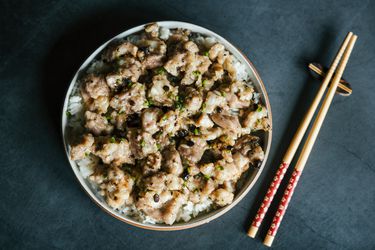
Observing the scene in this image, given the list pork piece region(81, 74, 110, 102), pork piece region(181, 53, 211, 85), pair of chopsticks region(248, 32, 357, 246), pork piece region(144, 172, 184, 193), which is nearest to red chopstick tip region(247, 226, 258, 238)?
pair of chopsticks region(248, 32, 357, 246)

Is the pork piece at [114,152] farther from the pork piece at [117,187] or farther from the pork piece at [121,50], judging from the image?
the pork piece at [121,50]

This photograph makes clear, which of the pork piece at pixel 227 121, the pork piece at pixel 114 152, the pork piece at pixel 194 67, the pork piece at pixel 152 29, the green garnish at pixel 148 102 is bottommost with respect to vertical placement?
the pork piece at pixel 114 152

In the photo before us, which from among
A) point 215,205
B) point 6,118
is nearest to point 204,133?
point 215,205

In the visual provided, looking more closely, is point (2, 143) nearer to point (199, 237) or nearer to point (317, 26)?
point (199, 237)

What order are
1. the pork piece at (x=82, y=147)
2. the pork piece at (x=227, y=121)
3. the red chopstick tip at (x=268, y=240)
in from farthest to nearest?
1. the red chopstick tip at (x=268, y=240)
2. the pork piece at (x=227, y=121)
3. the pork piece at (x=82, y=147)

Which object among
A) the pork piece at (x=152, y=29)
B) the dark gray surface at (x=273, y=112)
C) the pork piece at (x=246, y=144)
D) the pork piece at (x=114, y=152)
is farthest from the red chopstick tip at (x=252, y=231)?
the pork piece at (x=152, y=29)

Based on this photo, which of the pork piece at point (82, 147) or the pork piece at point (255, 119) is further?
the pork piece at point (255, 119)

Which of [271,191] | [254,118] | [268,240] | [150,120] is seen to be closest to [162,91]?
[150,120]
